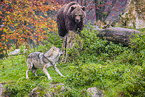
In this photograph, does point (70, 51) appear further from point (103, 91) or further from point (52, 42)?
point (103, 91)

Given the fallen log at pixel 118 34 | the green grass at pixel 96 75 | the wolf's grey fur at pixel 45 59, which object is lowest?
the green grass at pixel 96 75

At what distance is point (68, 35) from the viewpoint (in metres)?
7.32

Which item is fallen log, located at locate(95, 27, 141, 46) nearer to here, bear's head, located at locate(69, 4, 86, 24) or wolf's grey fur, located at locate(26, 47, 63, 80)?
bear's head, located at locate(69, 4, 86, 24)

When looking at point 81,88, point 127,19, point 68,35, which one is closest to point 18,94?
point 81,88

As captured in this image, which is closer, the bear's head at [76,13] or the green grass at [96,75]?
the green grass at [96,75]

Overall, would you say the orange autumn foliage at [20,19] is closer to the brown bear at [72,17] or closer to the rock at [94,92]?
the brown bear at [72,17]

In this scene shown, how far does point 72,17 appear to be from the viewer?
686 cm

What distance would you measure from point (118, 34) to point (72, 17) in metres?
2.46

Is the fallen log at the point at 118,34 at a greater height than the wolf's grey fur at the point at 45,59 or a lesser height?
greater

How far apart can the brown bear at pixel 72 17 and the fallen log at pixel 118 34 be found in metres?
1.53

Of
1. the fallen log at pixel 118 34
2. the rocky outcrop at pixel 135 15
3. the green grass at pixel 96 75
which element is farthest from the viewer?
the rocky outcrop at pixel 135 15

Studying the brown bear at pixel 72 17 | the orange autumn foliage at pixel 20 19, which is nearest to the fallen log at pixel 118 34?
the brown bear at pixel 72 17

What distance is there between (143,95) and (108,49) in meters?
4.14

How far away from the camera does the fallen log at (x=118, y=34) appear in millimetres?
7070
